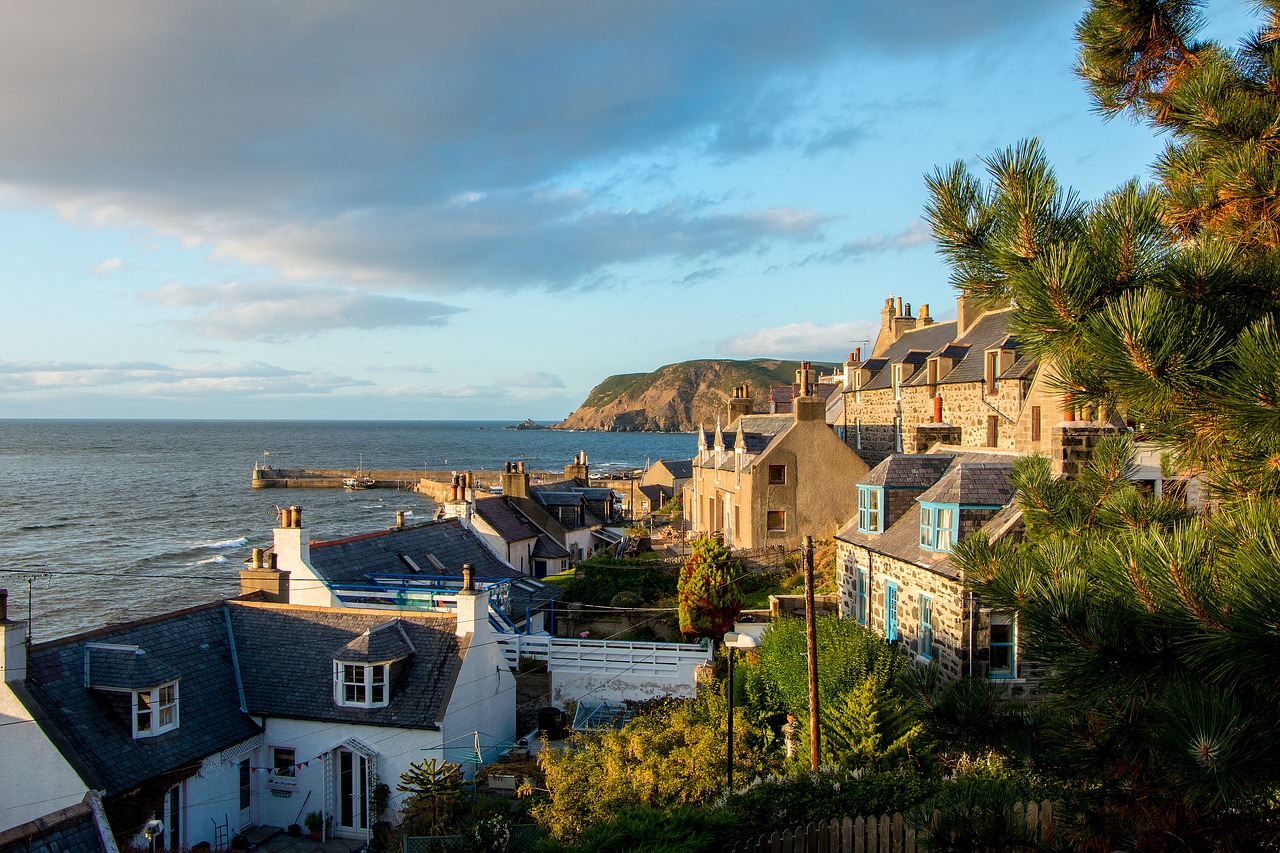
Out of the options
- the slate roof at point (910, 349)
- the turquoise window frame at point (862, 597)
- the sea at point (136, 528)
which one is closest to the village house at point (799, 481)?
the slate roof at point (910, 349)

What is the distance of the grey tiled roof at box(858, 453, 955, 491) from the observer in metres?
24.0

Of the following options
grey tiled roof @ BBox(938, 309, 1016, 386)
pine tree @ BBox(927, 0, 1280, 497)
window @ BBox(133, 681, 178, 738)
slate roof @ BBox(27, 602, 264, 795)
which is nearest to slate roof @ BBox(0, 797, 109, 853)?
slate roof @ BBox(27, 602, 264, 795)

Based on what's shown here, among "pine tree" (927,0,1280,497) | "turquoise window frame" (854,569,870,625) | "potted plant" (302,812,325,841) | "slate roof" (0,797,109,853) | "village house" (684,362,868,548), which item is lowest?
"potted plant" (302,812,325,841)

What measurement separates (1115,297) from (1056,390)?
129cm

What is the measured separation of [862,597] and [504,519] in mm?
20749

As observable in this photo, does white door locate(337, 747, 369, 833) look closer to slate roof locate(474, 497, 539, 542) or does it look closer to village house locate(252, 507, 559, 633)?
village house locate(252, 507, 559, 633)

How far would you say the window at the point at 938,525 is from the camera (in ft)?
64.7

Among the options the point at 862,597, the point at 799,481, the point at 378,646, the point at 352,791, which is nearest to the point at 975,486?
the point at 862,597

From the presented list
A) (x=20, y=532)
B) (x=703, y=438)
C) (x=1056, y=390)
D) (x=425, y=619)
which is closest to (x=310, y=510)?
(x=20, y=532)

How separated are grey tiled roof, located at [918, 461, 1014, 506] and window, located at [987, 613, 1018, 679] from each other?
2774 millimetres

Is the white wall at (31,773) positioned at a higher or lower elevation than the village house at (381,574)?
lower

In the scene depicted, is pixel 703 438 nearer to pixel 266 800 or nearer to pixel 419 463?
pixel 266 800

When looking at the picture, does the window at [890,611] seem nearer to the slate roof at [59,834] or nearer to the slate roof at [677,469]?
the slate roof at [59,834]

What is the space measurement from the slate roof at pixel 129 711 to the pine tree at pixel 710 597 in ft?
42.6
